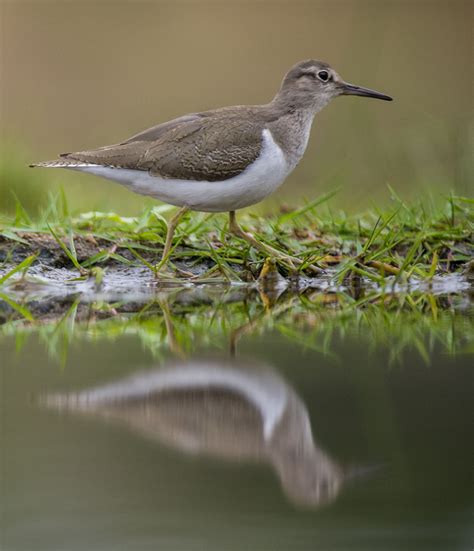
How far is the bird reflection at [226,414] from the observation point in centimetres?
324

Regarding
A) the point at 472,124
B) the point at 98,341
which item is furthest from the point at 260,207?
the point at 98,341

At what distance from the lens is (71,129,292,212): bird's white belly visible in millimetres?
6402

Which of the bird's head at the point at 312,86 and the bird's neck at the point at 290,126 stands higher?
the bird's head at the point at 312,86

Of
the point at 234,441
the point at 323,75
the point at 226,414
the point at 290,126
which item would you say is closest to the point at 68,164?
the point at 290,126

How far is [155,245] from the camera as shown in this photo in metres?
7.05

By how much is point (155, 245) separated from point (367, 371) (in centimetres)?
309

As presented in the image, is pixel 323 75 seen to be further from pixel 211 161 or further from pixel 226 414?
pixel 226 414

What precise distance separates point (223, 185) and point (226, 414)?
300cm

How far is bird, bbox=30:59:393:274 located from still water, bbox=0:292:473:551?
5.68 feet

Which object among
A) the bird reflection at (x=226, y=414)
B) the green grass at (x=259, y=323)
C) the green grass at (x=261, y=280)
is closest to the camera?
the bird reflection at (x=226, y=414)

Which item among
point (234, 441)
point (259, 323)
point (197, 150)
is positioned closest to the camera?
point (234, 441)

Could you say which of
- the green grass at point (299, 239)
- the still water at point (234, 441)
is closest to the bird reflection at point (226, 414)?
the still water at point (234, 441)

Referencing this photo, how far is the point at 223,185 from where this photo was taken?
21.2ft

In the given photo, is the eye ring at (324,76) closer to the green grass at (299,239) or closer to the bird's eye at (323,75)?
the bird's eye at (323,75)
